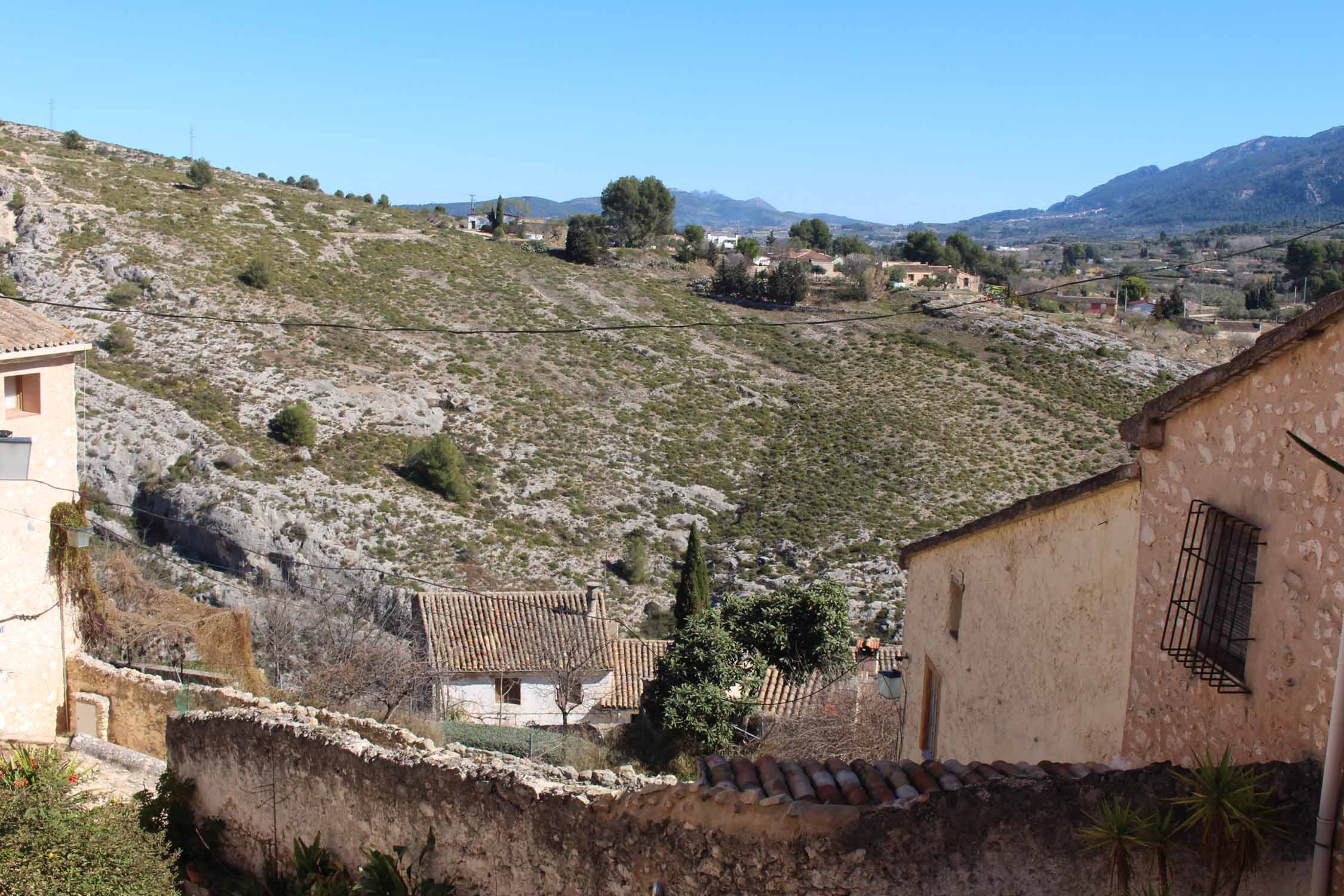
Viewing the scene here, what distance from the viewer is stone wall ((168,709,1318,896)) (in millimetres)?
5230

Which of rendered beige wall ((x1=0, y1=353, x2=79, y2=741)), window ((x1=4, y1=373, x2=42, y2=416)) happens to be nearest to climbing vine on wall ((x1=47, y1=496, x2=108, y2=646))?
rendered beige wall ((x1=0, y1=353, x2=79, y2=741))

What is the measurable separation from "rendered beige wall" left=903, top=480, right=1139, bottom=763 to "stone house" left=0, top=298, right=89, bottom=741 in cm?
1212

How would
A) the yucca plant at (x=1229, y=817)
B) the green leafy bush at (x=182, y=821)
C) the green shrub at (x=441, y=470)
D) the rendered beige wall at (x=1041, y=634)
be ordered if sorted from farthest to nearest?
the green shrub at (x=441, y=470) → the green leafy bush at (x=182, y=821) → the rendered beige wall at (x=1041, y=634) → the yucca plant at (x=1229, y=817)

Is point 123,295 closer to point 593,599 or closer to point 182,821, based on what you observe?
point 593,599

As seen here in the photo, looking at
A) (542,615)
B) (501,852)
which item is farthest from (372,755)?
(542,615)

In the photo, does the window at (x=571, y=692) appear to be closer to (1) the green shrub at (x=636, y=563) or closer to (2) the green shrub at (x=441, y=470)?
(1) the green shrub at (x=636, y=563)

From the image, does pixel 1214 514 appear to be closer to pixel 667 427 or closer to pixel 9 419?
pixel 9 419

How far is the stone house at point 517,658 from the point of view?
26.3 m

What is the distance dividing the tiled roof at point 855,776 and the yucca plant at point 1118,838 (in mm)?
539

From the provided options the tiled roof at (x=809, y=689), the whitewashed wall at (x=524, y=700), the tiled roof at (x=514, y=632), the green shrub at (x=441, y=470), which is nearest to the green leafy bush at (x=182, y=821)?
the tiled roof at (x=809, y=689)

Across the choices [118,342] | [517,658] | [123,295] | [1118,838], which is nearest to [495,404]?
[118,342]

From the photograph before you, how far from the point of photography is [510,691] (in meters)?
26.8

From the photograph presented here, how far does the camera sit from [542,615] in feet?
91.8

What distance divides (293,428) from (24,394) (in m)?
20.6
